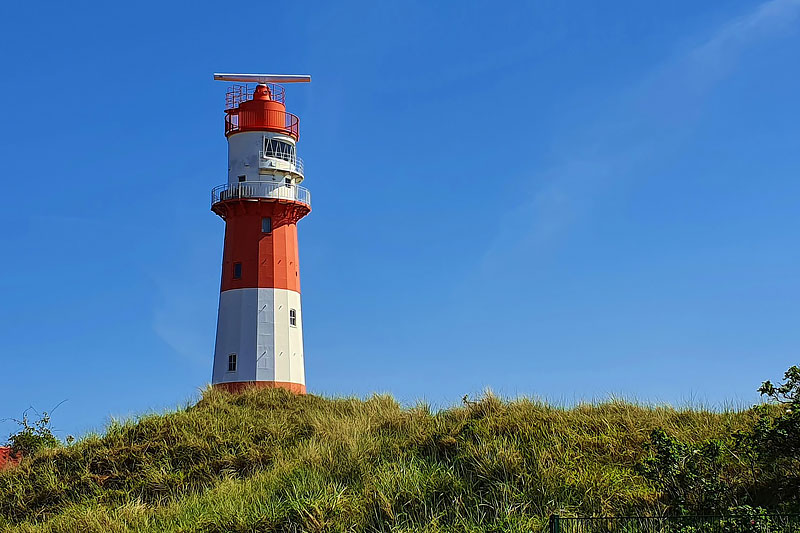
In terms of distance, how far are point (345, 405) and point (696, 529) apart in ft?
42.4

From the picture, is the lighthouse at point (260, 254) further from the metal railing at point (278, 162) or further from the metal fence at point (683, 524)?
the metal fence at point (683, 524)

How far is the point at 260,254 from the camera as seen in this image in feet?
97.0

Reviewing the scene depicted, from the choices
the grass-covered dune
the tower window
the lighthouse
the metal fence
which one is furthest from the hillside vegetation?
the tower window

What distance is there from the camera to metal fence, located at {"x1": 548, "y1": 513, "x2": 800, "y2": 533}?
431 inches

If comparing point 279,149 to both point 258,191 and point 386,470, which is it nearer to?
point 258,191

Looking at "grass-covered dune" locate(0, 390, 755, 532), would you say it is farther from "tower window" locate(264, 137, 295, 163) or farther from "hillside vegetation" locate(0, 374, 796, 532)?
"tower window" locate(264, 137, 295, 163)

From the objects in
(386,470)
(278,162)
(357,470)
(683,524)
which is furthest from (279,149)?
(683,524)

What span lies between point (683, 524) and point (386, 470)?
17.1 feet

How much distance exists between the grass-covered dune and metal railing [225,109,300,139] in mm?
13173

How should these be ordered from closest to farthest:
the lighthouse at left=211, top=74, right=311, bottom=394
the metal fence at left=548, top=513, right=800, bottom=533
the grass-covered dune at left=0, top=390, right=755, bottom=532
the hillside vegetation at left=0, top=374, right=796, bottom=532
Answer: the metal fence at left=548, top=513, right=800, bottom=533
the hillside vegetation at left=0, top=374, right=796, bottom=532
the grass-covered dune at left=0, top=390, right=755, bottom=532
the lighthouse at left=211, top=74, right=311, bottom=394

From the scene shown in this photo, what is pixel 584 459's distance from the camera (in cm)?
1422

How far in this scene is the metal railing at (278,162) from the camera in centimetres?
3047

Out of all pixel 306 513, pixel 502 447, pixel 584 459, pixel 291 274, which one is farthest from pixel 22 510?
pixel 291 274

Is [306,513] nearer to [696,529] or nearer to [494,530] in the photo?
[494,530]
